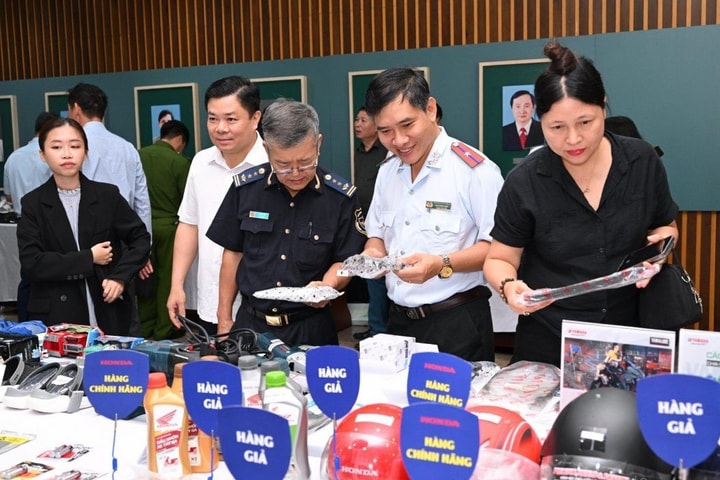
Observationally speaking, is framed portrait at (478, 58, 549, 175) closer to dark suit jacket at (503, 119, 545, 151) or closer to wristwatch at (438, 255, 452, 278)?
dark suit jacket at (503, 119, 545, 151)

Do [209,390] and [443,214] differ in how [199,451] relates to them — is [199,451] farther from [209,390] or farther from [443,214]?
[443,214]

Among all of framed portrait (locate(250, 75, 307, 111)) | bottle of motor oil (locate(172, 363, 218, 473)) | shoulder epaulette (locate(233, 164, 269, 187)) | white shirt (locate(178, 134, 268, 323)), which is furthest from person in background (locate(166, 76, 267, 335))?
framed portrait (locate(250, 75, 307, 111))

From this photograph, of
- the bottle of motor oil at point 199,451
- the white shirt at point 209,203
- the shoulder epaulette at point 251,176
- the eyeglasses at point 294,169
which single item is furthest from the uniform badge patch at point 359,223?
the bottle of motor oil at point 199,451

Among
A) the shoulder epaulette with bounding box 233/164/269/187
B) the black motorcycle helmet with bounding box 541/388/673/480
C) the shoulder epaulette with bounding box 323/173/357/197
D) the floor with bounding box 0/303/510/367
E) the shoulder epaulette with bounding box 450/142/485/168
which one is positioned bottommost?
the floor with bounding box 0/303/510/367

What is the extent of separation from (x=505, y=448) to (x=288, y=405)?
420 mm

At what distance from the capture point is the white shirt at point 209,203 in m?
3.16

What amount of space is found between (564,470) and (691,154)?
443cm

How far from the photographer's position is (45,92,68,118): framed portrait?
7.49 metres

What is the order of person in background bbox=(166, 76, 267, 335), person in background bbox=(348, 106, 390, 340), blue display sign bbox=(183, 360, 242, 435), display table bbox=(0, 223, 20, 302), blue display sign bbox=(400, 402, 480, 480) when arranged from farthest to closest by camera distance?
→ 1. display table bbox=(0, 223, 20, 302)
2. person in background bbox=(348, 106, 390, 340)
3. person in background bbox=(166, 76, 267, 335)
4. blue display sign bbox=(183, 360, 242, 435)
5. blue display sign bbox=(400, 402, 480, 480)

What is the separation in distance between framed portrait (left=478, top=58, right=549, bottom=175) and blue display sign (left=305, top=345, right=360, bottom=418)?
419cm

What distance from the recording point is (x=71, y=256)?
3.18m

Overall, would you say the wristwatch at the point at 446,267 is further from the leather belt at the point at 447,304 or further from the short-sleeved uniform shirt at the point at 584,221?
the short-sleeved uniform shirt at the point at 584,221

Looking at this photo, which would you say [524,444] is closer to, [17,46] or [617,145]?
[617,145]

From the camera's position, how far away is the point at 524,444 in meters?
1.43
